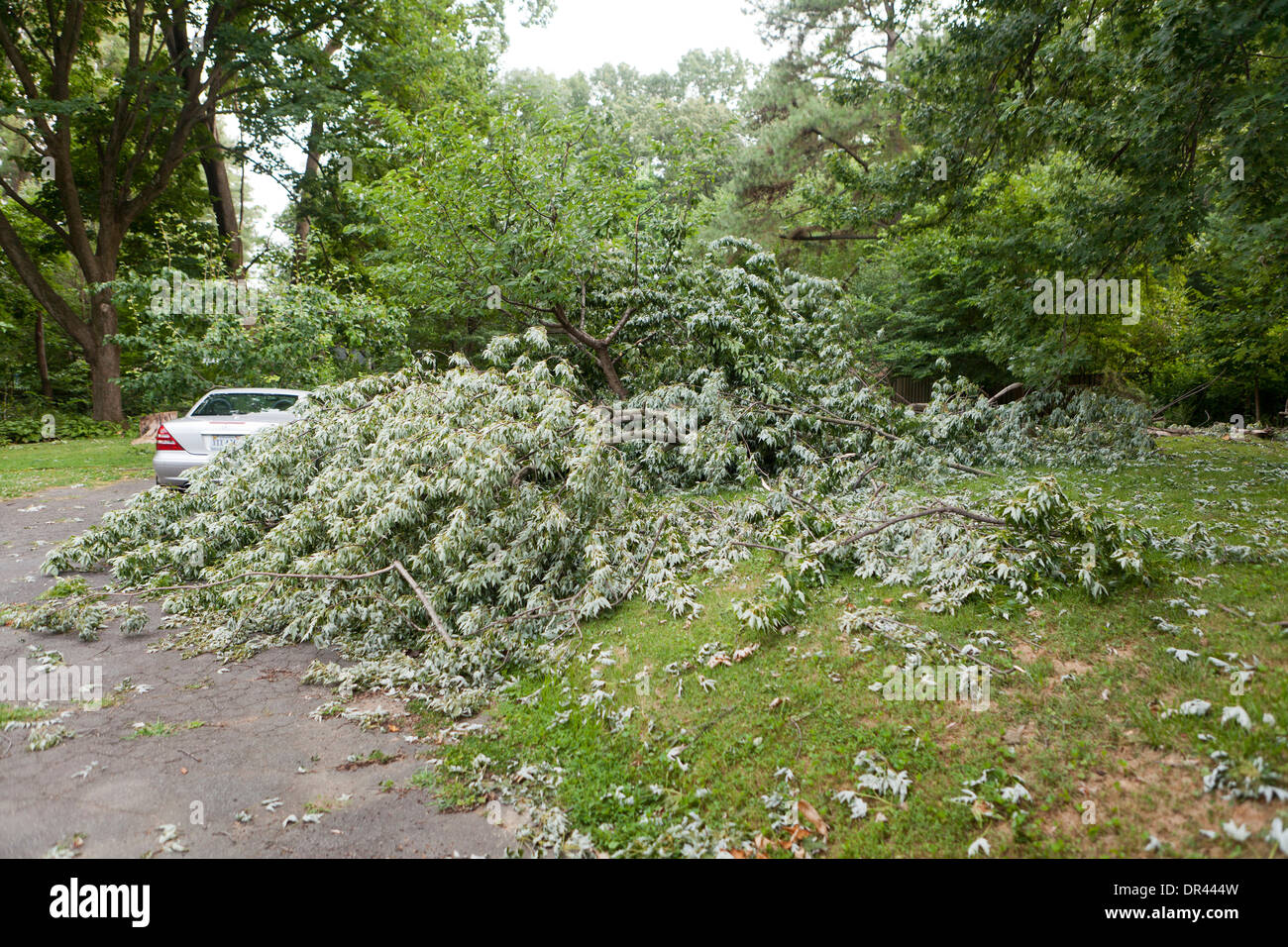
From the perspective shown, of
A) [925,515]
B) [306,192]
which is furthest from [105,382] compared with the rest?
[925,515]

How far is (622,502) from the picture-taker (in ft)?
20.2

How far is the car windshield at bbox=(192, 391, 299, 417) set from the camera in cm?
932

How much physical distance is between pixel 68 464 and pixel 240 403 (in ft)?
23.5

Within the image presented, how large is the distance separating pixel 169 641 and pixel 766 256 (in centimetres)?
839

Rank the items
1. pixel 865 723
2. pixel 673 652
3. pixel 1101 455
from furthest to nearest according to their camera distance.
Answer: pixel 1101 455 → pixel 673 652 → pixel 865 723

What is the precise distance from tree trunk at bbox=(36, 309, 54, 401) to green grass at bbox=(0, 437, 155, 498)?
611cm

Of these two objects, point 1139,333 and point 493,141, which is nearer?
point 493,141
